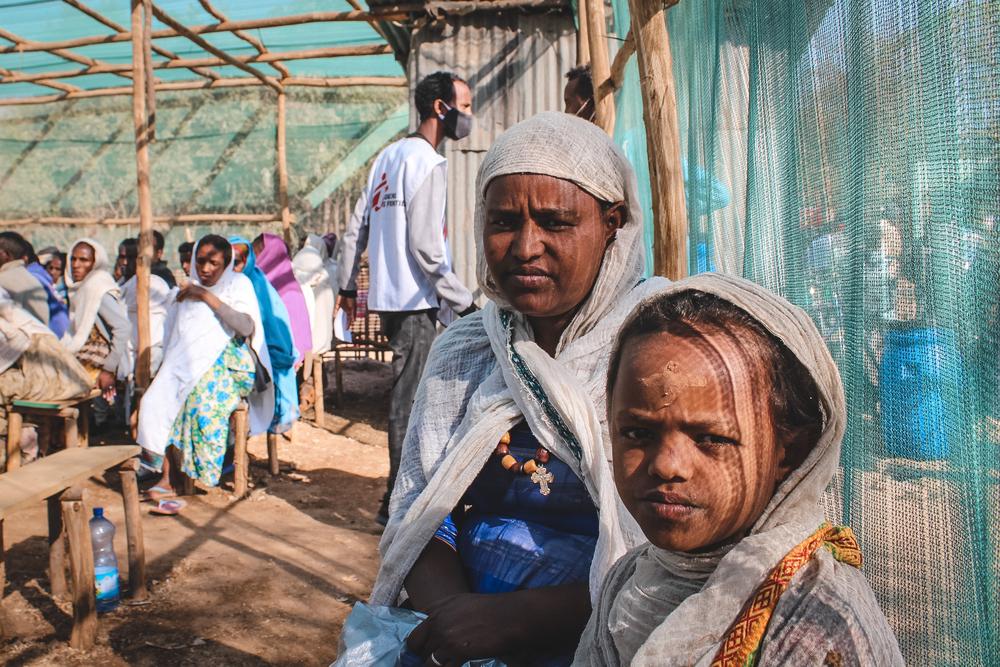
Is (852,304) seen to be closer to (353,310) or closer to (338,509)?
(353,310)

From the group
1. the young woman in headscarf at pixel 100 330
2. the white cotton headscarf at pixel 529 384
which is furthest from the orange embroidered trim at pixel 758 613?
the young woman in headscarf at pixel 100 330

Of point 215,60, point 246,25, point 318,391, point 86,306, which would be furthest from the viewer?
point 215,60

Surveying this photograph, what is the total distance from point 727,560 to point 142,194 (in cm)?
573

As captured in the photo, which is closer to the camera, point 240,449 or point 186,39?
point 240,449

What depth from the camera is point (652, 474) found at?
1055 mm

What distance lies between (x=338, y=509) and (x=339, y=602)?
1.65m

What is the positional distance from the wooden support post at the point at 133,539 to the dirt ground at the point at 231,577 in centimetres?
9

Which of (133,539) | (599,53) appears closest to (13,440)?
(133,539)

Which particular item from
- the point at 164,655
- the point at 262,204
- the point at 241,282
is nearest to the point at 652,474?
the point at 164,655

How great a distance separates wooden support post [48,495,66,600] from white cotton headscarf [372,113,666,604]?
2.83 metres

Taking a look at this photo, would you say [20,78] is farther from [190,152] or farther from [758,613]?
[758,613]

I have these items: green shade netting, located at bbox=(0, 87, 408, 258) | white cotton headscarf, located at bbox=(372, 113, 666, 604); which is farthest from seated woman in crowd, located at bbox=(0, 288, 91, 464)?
green shade netting, located at bbox=(0, 87, 408, 258)

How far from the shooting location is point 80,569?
11.0ft

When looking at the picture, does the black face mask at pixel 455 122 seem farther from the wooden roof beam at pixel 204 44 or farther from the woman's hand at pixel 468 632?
the woman's hand at pixel 468 632
